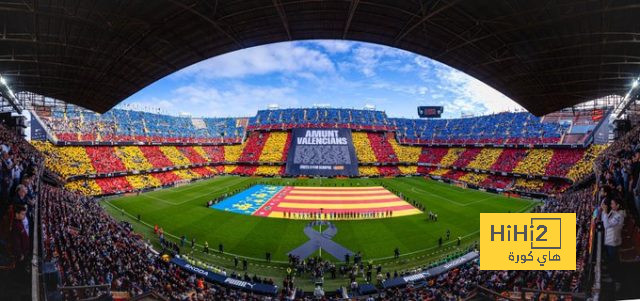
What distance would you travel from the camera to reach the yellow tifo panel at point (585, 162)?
109ft

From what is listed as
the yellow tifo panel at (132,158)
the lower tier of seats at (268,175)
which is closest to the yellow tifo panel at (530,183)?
the lower tier of seats at (268,175)

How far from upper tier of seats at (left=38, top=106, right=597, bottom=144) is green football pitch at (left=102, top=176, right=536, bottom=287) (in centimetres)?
1706

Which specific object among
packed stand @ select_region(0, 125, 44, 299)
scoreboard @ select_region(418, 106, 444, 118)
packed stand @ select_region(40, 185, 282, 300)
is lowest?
packed stand @ select_region(40, 185, 282, 300)

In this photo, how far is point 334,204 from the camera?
108 feet

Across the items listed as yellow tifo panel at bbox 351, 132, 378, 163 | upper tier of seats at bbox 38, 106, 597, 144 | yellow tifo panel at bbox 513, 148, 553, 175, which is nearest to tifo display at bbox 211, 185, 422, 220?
yellow tifo panel at bbox 351, 132, 378, 163

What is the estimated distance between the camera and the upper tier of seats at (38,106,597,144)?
43.9 m

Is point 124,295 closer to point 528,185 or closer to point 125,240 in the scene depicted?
point 125,240

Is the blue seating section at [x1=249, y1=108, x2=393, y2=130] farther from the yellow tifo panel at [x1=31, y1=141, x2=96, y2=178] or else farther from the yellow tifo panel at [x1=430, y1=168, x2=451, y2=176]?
the yellow tifo panel at [x1=31, y1=141, x2=96, y2=178]

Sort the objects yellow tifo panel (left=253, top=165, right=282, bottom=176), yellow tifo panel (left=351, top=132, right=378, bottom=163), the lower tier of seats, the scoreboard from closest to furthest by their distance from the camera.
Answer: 1. the lower tier of seats
2. yellow tifo panel (left=253, top=165, right=282, bottom=176)
3. yellow tifo panel (left=351, top=132, right=378, bottom=163)
4. the scoreboard

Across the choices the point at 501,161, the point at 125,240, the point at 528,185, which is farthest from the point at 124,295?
the point at 501,161

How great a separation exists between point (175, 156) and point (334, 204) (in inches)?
1385

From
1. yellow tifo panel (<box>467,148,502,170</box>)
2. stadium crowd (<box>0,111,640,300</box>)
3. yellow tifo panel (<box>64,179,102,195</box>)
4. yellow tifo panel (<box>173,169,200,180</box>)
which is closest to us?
stadium crowd (<box>0,111,640,300</box>)

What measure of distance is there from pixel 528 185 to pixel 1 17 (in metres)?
50.0

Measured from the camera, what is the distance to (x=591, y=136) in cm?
3841
